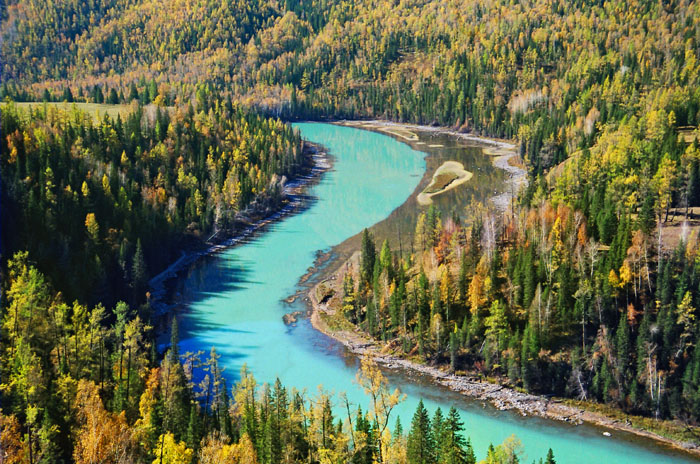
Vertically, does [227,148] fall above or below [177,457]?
above

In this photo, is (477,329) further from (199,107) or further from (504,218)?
(199,107)

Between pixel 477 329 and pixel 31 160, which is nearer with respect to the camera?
pixel 477 329

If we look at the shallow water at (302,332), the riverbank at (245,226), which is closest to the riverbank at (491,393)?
the shallow water at (302,332)

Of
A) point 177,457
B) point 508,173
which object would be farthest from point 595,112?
point 177,457

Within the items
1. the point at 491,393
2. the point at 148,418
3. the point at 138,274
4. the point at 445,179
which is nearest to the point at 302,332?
the point at 138,274

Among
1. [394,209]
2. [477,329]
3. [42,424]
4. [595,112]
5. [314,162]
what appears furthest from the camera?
[314,162]

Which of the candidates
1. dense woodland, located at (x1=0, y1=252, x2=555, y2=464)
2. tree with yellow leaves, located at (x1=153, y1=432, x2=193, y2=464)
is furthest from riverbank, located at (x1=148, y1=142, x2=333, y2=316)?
tree with yellow leaves, located at (x1=153, y1=432, x2=193, y2=464)

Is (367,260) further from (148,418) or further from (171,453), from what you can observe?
(171,453)

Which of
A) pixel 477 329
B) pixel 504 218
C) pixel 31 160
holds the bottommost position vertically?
pixel 477 329
